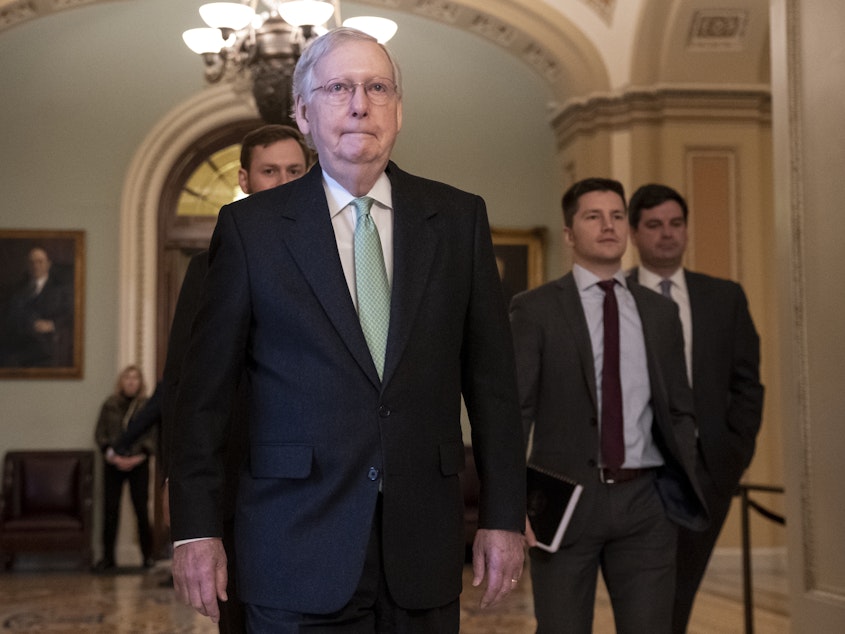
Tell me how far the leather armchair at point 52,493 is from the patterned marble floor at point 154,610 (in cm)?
81

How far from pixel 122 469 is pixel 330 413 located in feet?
31.4

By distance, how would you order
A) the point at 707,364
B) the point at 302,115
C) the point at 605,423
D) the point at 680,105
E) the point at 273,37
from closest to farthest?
the point at 302,115 → the point at 605,423 → the point at 707,364 → the point at 273,37 → the point at 680,105

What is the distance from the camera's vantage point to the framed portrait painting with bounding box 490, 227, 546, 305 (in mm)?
12344

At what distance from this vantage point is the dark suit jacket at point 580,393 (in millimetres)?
3844

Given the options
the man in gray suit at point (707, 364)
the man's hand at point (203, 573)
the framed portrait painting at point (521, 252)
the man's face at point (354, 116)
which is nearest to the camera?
the man's hand at point (203, 573)

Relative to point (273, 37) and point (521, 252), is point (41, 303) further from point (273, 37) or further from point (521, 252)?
point (273, 37)

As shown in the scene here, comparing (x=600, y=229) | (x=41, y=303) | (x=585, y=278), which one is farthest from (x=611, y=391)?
(x=41, y=303)

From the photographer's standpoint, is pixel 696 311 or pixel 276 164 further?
pixel 696 311

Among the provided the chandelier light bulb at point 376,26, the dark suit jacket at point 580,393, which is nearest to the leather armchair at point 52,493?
the chandelier light bulb at point 376,26

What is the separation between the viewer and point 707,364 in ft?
15.5

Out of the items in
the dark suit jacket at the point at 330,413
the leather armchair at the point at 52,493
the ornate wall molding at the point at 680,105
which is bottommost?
the leather armchair at the point at 52,493

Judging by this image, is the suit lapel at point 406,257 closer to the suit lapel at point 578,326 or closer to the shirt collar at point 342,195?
the shirt collar at point 342,195

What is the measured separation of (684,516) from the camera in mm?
3828

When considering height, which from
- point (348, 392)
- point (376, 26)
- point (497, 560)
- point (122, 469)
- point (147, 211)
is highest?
point (376, 26)
